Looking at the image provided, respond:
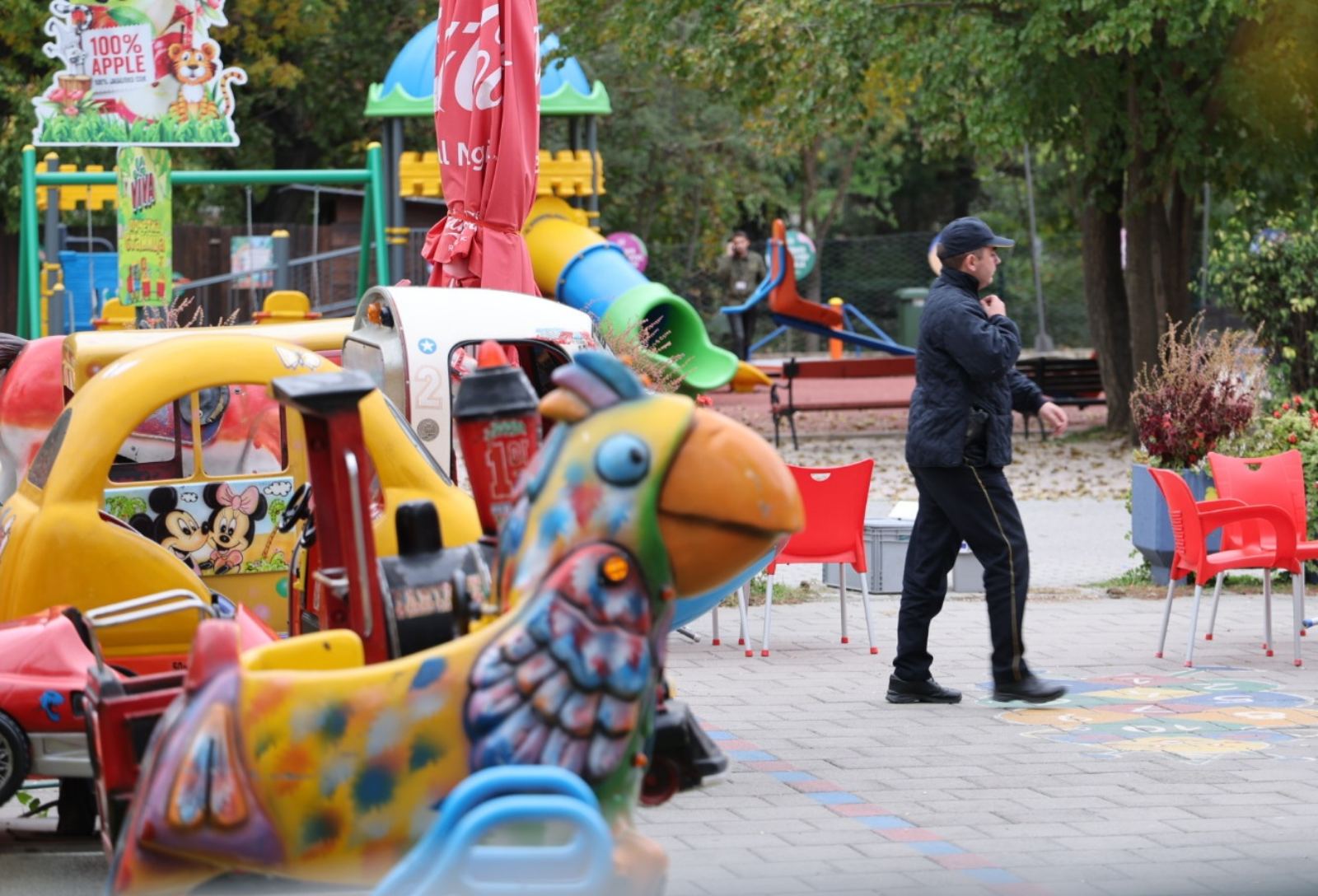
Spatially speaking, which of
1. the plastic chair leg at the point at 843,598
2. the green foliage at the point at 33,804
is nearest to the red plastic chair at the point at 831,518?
the plastic chair leg at the point at 843,598

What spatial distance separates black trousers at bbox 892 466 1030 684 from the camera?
25.8 ft

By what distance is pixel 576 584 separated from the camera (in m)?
3.84

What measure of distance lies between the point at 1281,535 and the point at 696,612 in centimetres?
386

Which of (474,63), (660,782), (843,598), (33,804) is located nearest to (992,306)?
(843,598)

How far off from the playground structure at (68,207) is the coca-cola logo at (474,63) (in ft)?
23.8

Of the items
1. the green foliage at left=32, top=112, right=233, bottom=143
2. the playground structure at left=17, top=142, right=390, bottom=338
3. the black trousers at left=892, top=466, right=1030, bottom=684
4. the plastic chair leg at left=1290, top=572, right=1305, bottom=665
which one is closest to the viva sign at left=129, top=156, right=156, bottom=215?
the green foliage at left=32, top=112, right=233, bottom=143

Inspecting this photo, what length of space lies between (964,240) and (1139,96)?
12.1 meters

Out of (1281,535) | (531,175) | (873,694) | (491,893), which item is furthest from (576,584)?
(531,175)

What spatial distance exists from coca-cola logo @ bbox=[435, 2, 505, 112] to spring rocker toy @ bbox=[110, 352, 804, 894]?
6547mm

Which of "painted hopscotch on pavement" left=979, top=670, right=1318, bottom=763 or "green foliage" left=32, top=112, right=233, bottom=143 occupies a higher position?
"green foliage" left=32, top=112, right=233, bottom=143

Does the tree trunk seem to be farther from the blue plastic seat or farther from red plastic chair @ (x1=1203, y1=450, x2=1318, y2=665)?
the blue plastic seat

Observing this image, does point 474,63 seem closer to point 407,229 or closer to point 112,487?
point 112,487

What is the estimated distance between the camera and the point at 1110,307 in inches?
856

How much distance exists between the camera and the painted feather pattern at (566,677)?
12.5ft
